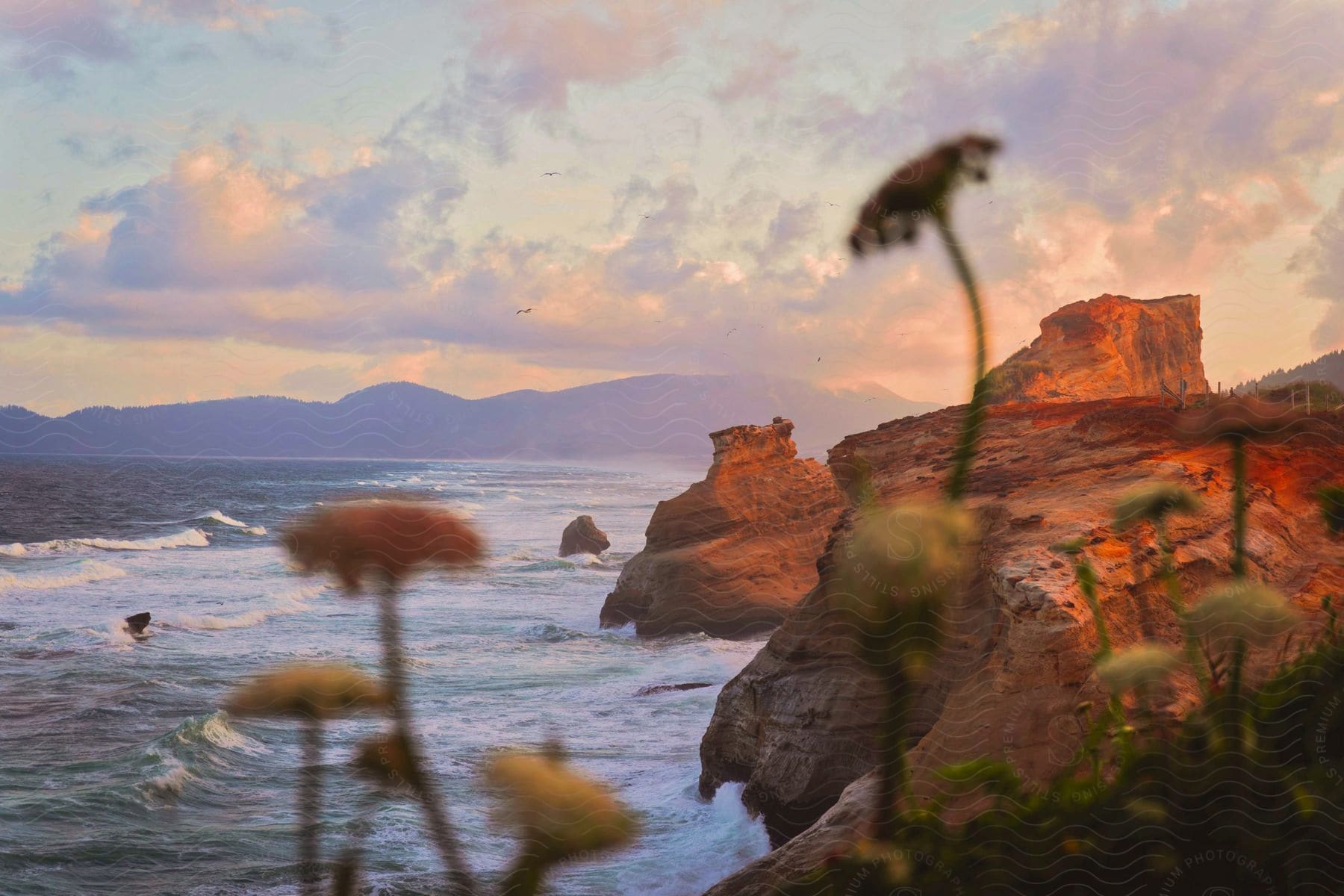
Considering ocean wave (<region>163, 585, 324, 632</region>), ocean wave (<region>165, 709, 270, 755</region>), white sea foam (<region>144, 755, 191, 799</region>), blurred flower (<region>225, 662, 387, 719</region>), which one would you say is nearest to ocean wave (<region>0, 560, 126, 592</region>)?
ocean wave (<region>163, 585, 324, 632</region>)

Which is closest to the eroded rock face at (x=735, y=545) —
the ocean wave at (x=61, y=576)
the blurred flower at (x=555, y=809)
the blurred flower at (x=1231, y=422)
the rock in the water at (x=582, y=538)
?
the rock in the water at (x=582, y=538)

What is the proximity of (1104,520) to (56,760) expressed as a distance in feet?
38.1

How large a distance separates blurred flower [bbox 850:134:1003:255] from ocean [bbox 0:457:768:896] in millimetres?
980

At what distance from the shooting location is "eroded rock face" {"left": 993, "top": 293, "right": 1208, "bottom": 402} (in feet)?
44.8

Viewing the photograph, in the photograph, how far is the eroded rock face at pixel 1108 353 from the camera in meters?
13.6

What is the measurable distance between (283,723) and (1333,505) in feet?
42.6

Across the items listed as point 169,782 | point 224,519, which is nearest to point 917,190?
point 169,782

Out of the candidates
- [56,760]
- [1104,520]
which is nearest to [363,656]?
[56,760]

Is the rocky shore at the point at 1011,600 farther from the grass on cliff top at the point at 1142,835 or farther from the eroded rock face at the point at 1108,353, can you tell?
the eroded rock face at the point at 1108,353

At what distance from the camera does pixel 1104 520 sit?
208 inches

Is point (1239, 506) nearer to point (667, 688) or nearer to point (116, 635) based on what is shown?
point (667, 688)

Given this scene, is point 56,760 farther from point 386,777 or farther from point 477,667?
point 386,777

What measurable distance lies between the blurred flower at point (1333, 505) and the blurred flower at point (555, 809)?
1.95m

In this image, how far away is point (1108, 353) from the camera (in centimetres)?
1445
